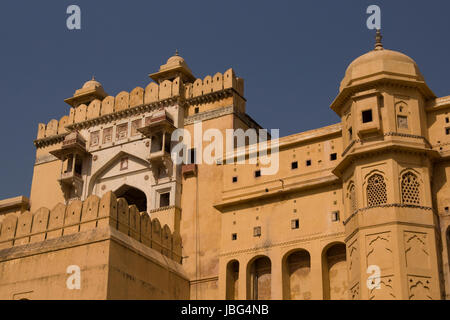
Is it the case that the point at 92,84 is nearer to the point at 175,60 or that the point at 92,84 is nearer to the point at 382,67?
the point at 175,60

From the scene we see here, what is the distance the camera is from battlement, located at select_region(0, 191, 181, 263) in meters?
21.9

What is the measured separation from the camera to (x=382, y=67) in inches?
835

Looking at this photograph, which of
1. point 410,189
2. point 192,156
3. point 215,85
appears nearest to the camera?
point 410,189

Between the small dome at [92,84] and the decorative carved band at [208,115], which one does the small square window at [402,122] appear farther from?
the small dome at [92,84]

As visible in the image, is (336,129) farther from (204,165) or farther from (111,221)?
(111,221)

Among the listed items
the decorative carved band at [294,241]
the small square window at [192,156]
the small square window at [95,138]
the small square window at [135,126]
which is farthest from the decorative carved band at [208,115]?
the decorative carved band at [294,241]

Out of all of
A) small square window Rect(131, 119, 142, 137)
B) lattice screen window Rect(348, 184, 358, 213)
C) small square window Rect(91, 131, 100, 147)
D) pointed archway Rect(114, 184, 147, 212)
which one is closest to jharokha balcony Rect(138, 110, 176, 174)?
small square window Rect(131, 119, 142, 137)

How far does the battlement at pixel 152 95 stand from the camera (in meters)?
27.7

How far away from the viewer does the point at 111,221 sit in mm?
21703

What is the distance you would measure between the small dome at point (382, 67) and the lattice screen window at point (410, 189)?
277 centimetres

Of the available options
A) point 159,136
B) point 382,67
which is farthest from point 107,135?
point 382,67

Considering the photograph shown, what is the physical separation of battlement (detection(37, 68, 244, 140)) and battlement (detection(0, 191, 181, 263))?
5764mm

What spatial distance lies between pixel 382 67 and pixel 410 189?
3.40 m

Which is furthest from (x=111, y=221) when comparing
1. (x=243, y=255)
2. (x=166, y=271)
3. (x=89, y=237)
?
(x=243, y=255)
